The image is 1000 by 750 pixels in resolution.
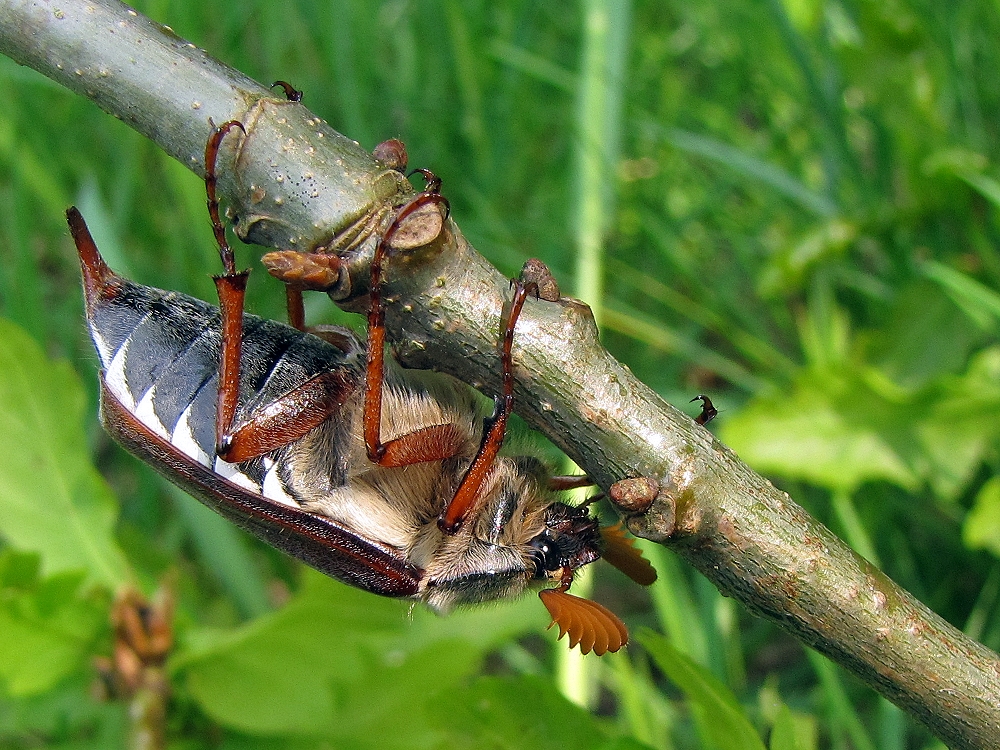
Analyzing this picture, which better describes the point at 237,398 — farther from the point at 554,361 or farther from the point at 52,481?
the point at 52,481

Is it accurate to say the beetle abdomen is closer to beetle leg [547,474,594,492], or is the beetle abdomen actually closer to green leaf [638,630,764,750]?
beetle leg [547,474,594,492]

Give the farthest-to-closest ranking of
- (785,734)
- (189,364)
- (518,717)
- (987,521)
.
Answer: (987,521), (189,364), (518,717), (785,734)

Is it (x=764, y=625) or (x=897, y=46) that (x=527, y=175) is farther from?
(x=764, y=625)

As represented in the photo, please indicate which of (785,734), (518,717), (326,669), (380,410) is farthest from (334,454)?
(785,734)

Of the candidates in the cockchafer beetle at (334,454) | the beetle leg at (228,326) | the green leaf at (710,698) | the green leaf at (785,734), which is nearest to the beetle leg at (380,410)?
the cockchafer beetle at (334,454)

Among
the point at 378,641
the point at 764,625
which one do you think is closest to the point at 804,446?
the point at 764,625

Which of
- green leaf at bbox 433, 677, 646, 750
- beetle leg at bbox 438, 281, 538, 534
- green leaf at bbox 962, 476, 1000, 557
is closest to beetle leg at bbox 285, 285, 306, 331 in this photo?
beetle leg at bbox 438, 281, 538, 534
